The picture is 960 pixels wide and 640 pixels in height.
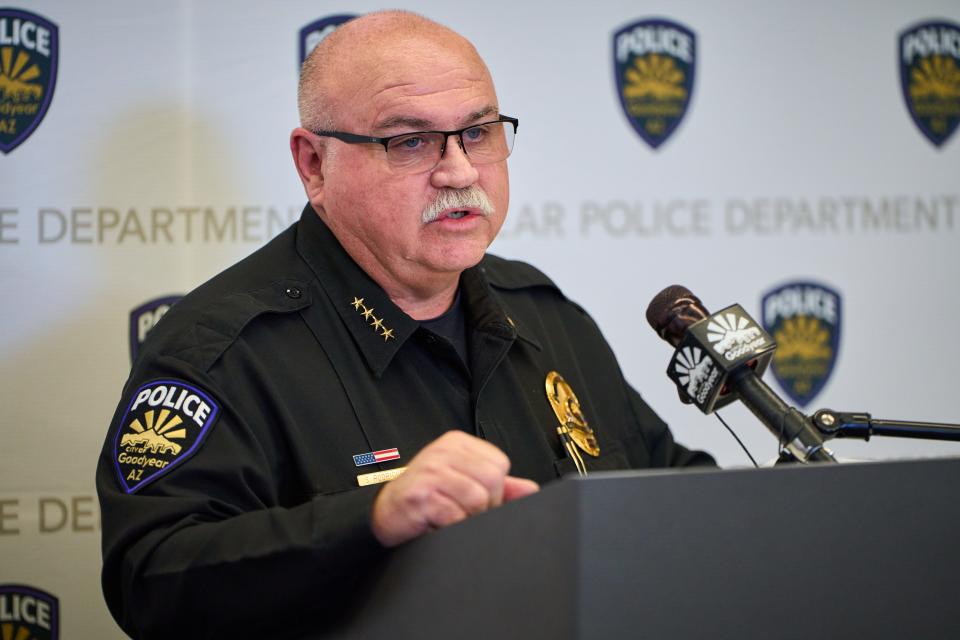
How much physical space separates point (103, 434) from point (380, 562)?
1264 mm

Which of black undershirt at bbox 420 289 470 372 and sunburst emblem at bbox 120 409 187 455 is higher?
black undershirt at bbox 420 289 470 372

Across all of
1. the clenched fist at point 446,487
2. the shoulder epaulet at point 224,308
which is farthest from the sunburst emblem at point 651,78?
the clenched fist at point 446,487

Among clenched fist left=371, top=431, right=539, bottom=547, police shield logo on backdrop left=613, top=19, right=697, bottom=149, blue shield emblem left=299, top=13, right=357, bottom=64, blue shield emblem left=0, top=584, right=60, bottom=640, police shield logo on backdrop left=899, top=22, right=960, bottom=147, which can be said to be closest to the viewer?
clenched fist left=371, top=431, right=539, bottom=547

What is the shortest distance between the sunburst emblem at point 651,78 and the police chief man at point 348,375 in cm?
69

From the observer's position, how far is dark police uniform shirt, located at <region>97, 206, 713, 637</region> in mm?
1120

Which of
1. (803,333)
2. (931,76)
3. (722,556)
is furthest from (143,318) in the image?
(931,76)

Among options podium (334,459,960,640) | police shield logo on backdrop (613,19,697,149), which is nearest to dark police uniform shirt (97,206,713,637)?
podium (334,459,960,640)

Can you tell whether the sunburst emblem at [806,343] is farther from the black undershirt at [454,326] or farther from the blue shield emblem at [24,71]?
the blue shield emblem at [24,71]

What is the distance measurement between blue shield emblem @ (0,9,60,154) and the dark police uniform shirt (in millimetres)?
794

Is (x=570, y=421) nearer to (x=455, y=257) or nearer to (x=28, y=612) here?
(x=455, y=257)

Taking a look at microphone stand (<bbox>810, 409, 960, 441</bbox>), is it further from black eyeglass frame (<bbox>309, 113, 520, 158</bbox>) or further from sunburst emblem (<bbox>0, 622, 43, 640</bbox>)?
sunburst emblem (<bbox>0, 622, 43, 640</bbox>)

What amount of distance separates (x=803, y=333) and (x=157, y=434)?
5.45 ft

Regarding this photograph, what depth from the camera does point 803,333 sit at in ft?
8.07

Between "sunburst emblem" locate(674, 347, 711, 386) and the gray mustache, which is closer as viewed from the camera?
"sunburst emblem" locate(674, 347, 711, 386)
